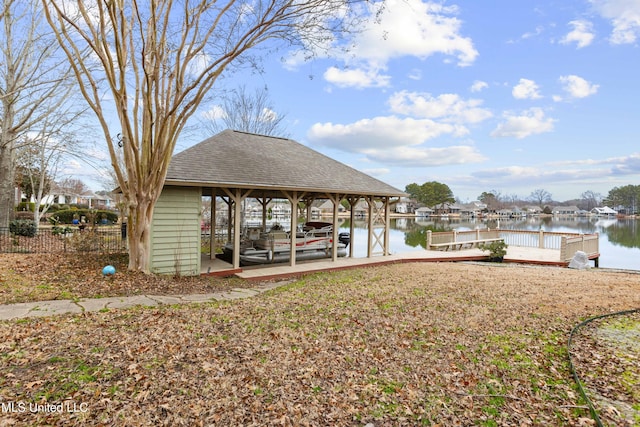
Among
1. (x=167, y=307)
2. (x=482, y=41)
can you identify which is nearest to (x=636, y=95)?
(x=482, y=41)

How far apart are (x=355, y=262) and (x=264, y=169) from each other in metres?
4.59

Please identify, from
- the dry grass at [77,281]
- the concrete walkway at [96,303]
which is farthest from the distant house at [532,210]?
the concrete walkway at [96,303]

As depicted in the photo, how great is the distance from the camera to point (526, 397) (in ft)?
9.48

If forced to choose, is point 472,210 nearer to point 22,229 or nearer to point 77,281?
point 22,229

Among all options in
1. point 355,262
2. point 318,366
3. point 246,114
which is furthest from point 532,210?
point 318,366

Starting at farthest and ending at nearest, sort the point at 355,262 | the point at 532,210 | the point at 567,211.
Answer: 1. the point at 567,211
2. the point at 532,210
3. the point at 355,262

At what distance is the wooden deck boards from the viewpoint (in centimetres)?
894

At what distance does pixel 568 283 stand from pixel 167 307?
893 cm

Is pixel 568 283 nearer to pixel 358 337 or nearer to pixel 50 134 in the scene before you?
pixel 358 337

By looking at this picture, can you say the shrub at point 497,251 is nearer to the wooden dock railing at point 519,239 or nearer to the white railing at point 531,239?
the white railing at point 531,239

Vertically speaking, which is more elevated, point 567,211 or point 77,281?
point 567,211

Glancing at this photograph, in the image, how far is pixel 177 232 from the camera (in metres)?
7.97

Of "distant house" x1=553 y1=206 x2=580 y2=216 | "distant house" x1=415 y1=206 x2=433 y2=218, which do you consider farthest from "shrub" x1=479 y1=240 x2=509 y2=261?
"distant house" x1=553 y1=206 x2=580 y2=216

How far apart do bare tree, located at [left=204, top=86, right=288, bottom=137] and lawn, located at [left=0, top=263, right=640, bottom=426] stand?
18.1 metres
